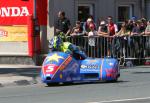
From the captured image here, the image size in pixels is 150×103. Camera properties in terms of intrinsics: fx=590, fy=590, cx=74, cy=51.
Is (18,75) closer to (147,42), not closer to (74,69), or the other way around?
(74,69)

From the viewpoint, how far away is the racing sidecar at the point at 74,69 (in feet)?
55.7

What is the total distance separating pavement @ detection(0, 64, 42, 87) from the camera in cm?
1837

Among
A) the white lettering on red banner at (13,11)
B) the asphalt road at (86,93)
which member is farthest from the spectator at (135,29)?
the asphalt road at (86,93)

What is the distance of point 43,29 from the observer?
25750mm

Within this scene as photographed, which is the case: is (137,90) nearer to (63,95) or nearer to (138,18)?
(63,95)

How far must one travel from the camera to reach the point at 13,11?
2600 centimetres

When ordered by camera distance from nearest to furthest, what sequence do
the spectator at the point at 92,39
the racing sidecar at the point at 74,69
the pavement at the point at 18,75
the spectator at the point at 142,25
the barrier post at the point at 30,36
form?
1. the racing sidecar at the point at 74,69
2. the pavement at the point at 18,75
3. the barrier post at the point at 30,36
4. the spectator at the point at 92,39
5. the spectator at the point at 142,25

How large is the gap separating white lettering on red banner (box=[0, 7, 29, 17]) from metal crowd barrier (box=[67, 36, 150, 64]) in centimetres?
234

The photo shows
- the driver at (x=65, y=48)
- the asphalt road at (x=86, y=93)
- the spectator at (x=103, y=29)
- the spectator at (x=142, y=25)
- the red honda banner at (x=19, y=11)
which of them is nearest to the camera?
the asphalt road at (x=86, y=93)

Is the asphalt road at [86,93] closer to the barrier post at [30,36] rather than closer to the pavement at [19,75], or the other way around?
the pavement at [19,75]

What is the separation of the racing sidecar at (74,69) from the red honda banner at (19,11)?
27.6 ft

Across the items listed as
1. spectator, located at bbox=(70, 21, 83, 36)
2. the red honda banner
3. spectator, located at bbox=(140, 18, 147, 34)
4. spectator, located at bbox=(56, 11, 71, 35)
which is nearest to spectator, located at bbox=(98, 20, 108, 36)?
spectator, located at bbox=(70, 21, 83, 36)

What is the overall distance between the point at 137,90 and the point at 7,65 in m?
10.7

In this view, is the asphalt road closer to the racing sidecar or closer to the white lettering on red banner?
the racing sidecar
